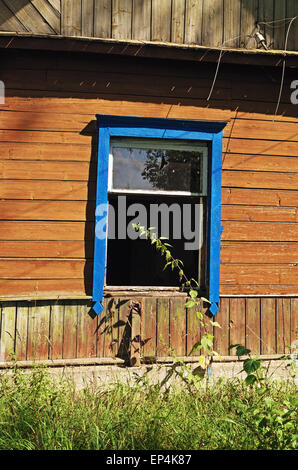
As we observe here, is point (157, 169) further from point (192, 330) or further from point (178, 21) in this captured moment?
point (192, 330)

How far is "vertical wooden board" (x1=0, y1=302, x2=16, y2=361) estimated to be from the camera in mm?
3912

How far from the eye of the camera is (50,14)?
414cm

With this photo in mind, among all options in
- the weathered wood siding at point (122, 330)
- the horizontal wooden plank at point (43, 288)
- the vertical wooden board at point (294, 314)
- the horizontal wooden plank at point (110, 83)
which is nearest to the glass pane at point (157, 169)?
the horizontal wooden plank at point (110, 83)

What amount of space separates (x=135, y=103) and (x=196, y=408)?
3359 mm

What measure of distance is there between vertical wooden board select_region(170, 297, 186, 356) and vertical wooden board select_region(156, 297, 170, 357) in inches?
1.9

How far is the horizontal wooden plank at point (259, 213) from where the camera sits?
427 cm

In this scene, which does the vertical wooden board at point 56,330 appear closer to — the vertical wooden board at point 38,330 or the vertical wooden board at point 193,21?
the vertical wooden board at point 38,330

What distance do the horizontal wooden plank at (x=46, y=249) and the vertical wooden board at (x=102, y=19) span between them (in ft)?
8.27

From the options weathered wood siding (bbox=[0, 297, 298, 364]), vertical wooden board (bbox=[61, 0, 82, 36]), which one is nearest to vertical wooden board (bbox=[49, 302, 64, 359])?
weathered wood siding (bbox=[0, 297, 298, 364])

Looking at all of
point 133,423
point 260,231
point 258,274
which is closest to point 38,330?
point 133,423
